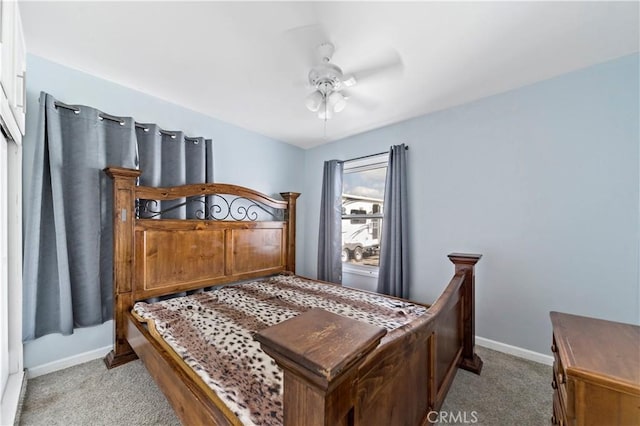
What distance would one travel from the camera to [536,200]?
84.3 inches

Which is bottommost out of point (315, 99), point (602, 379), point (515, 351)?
point (515, 351)

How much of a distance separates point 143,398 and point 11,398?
0.72 m

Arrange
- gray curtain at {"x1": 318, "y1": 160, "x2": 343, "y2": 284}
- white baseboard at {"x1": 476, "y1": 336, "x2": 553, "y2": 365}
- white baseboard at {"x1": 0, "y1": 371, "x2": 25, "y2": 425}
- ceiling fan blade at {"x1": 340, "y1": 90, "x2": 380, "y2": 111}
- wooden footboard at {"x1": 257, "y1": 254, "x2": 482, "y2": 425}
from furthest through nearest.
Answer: gray curtain at {"x1": 318, "y1": 160, "x2": 343, "y2": 284} → ceiling fan blade at {"x1": 340, "y1": 90, "x2": 380, "y2": 111} → white baseboard at {"x1": 476, "y1": 336, "x2": 553, "y2": 365} → white baseboard at {"x1": 0, "y1": 371, "x2": 25, "y2": 425} → wooden footboard at {"x1": 257, "y1": 254, "x2": 482, "y2": 425}

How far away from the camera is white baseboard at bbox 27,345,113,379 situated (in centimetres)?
181

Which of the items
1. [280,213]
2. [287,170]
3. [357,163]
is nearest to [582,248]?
[357,163]

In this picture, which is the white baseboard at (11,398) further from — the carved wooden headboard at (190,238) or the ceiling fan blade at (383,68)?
the ceiling fan blade at (383,68)

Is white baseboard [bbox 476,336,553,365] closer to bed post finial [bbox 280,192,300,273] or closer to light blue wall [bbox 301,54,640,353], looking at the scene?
light blue wall [bbox 301,54,640,353]

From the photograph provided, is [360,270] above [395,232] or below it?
below

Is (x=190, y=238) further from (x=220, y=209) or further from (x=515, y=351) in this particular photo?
(x=515, y=351)

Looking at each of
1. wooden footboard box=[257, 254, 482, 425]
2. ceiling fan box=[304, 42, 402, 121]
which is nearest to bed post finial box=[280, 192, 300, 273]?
ceiling fan box=[304, 42, 402, 121]

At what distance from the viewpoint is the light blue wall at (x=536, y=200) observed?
1836 mm

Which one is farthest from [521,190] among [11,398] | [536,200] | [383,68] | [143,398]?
[11,398]

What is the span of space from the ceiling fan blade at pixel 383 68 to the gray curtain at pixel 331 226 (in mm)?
1498

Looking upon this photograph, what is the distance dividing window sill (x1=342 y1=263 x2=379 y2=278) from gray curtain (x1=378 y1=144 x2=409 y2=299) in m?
0.28
